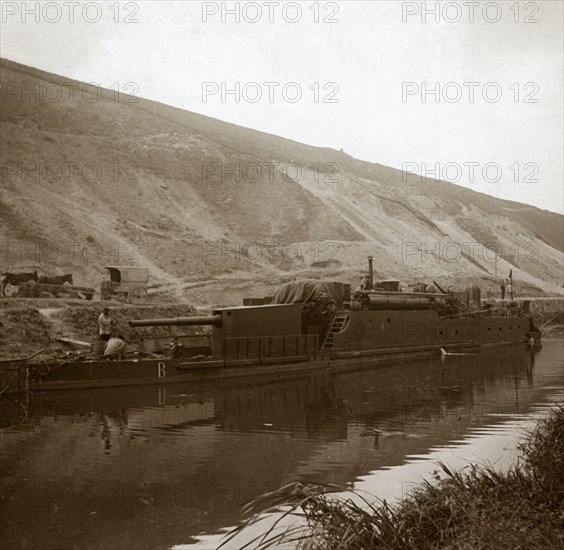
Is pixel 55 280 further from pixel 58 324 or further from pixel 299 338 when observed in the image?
pixel 299 338

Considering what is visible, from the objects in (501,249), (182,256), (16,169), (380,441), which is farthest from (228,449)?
(501,249)

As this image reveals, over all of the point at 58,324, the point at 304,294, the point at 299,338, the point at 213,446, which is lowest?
the point at 213,446

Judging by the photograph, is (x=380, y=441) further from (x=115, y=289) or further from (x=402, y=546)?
(x=115, y=289)

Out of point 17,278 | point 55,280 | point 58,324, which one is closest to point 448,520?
point 58,324

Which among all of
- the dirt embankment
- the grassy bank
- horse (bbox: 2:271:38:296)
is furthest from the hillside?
the grassy bank

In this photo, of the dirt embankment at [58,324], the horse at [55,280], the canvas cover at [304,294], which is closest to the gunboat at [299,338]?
the canvas cover at [304,294]

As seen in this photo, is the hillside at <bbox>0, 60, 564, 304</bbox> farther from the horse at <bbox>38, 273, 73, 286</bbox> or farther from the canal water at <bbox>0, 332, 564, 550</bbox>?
the canal water at <bbox>0, 332, 564, 550</bbox>

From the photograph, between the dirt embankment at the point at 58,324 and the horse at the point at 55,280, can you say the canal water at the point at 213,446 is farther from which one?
the horse at the point at 55,280

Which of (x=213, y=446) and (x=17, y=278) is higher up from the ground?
(x=17, y=278)
